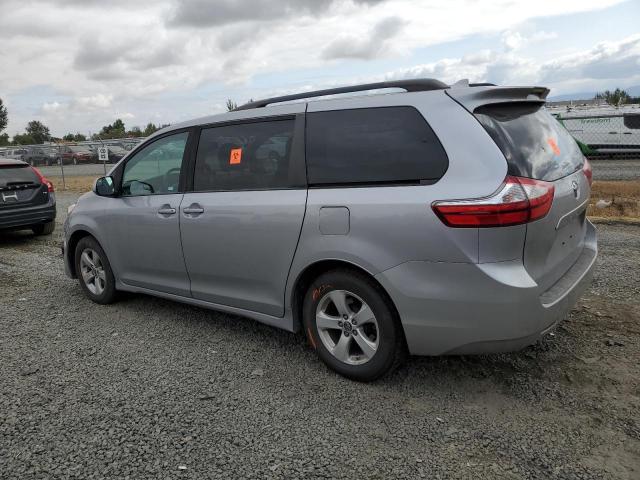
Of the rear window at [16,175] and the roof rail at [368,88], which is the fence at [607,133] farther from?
the roof rail at [368,88]

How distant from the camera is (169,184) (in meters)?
4.42

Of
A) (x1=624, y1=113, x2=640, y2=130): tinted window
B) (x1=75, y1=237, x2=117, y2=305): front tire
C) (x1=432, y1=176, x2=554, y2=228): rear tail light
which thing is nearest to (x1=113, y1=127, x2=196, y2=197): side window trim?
(x1=75, y1=237, x2=117, y2=305): front tire

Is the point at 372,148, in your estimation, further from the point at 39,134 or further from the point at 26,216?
the point at 39,134

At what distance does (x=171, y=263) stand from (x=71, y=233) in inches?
64.5

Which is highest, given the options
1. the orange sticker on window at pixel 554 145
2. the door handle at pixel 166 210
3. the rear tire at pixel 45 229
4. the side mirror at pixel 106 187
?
the orange sticker on window at pixel 554 145

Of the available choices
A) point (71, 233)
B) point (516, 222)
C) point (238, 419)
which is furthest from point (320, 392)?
point (71, 233)

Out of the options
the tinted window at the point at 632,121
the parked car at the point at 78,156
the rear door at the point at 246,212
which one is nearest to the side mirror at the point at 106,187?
the rear door at the point at 246,212

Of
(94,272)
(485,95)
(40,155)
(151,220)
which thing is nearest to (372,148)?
(485,95)

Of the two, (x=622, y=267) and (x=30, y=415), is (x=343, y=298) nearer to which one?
(x=30, y=415)

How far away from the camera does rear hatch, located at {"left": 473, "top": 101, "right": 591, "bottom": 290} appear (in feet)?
9.47

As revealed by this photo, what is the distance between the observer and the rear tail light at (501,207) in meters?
2.74

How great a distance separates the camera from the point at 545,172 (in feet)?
9.88

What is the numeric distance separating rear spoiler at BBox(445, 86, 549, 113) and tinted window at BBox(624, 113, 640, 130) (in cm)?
1909

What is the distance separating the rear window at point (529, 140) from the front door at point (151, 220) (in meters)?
2.44
